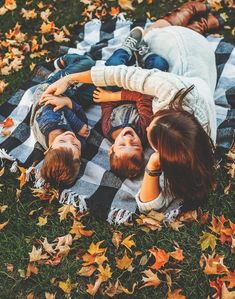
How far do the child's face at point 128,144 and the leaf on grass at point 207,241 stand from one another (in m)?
0.77

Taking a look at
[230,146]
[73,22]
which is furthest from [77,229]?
[73,22]

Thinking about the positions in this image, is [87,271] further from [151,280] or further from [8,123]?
[8,123]

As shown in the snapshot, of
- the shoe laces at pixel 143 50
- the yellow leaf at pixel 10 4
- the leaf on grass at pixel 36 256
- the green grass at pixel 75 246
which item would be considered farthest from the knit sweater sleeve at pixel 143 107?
the yellow leaf at pixel 10 4

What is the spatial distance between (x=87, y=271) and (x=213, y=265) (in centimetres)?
89

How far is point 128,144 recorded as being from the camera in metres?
3.92

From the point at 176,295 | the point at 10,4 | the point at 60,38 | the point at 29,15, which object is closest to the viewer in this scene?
the point at 176,295

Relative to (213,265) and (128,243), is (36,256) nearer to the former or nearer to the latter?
(128,243)

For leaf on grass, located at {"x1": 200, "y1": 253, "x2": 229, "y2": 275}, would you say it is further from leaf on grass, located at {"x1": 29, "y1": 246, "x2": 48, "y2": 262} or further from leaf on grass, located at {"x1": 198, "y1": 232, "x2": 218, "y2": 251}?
leaf on grass, located at {"x1": 29, "y1": 246, "x2": 48, "y2": 262}

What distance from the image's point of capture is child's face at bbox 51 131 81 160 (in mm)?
3982

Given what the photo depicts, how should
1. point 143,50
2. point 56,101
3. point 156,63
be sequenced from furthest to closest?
point 143,50
point 156,63
point 56,101

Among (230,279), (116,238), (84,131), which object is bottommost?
(230,279)

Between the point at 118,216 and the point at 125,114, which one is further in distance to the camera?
the point at 125,114

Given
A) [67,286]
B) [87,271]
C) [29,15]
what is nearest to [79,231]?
[87,271]

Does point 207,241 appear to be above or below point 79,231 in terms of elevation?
below
